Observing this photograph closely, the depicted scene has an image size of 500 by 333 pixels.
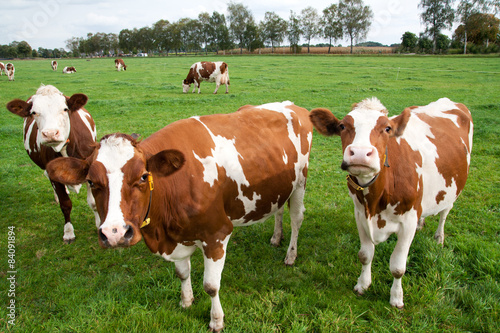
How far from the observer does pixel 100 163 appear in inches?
90.6

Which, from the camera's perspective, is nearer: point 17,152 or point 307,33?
point 17,152

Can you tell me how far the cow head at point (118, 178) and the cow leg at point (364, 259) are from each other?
Answer: 7.29 ft

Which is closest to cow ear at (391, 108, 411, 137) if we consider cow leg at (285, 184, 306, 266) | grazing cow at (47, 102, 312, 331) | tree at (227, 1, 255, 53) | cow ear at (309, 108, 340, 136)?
cow ear at (309, 108, 340, 136)

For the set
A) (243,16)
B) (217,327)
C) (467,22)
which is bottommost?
(217,327)

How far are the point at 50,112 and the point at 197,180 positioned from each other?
9.50 feet

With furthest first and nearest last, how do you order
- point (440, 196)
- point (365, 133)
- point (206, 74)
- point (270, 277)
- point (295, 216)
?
point (206, 74), point (295, 216), point (270, 277), point (440, 196), point (365, 133)

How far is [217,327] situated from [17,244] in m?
3.56

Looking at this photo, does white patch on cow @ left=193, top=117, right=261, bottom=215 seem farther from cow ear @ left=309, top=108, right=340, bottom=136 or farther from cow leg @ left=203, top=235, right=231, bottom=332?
cow ear @ left=309, top=108, right=340, bottom=136

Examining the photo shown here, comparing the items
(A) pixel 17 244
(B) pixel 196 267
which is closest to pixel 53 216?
(A) pixel 17 244

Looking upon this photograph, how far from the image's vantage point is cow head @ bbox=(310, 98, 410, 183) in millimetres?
2547

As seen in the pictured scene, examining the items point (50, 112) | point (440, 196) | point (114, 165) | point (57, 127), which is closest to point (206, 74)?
point (50, 112)

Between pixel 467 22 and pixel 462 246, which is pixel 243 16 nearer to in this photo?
pixel 467 22

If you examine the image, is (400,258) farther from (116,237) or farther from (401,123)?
(116,237)

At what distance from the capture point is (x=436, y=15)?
228 ft
